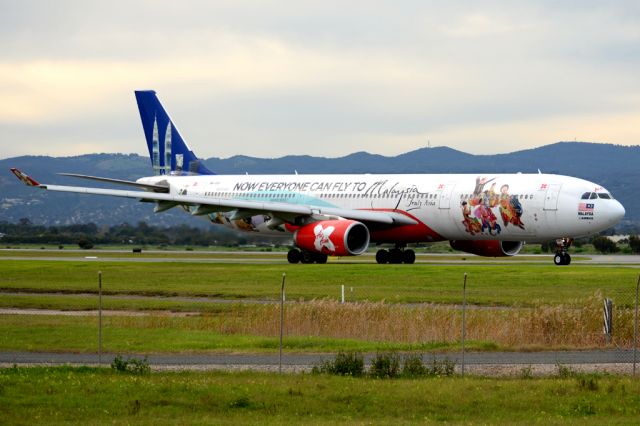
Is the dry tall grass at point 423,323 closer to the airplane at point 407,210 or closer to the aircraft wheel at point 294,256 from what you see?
the airplane at point 407,210

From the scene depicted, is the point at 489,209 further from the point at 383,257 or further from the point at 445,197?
the point at 383,257

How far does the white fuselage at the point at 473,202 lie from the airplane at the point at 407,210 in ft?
0.14

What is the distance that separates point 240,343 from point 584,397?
34.7 ft

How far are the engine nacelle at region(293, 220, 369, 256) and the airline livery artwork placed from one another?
4786mm

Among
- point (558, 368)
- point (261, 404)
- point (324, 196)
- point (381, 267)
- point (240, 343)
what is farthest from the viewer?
point (324, 196)

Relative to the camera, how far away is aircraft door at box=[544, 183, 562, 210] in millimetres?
52156

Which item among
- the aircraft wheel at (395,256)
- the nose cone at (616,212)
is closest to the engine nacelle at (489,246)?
the aircraft wheel at (395,256)

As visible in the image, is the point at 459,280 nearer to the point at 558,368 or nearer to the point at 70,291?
the point at 70,291

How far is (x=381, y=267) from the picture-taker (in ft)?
174

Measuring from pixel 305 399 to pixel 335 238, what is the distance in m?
35.5

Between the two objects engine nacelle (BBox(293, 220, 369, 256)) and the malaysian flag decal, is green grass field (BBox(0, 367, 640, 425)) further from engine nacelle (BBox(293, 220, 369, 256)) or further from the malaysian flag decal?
engine nacelle (BBox(293, 220, 369, 256))

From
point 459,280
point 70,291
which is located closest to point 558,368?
point 459,280

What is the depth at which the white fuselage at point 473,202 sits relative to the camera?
52188 millimetres

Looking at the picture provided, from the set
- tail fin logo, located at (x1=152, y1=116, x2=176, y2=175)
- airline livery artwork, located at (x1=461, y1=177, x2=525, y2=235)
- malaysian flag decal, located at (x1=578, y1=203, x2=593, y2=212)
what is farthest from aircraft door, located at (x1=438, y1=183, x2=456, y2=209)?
tail fin logo, located at (x1=152, y1=116, x2=176, y2=175)
